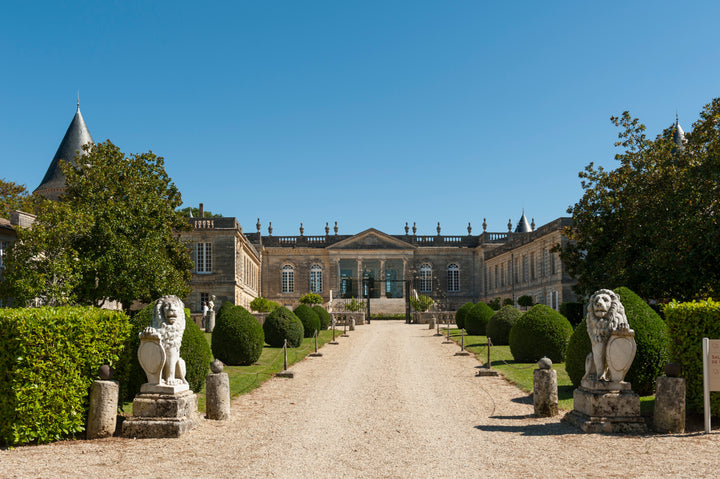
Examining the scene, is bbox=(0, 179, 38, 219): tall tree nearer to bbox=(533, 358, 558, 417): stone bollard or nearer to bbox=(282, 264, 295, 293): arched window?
bbox=(282, 264, 295, 293): arched window

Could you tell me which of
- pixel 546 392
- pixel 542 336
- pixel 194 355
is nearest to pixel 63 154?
pixel 194 355

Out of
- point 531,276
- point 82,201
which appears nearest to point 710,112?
point 82,201

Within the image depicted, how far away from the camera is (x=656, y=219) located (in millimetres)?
16000

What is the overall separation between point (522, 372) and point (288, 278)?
139 ft

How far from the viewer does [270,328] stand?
19.8 meters

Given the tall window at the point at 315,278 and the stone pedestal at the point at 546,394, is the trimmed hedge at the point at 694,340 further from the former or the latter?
the tall window at the point at 315,278

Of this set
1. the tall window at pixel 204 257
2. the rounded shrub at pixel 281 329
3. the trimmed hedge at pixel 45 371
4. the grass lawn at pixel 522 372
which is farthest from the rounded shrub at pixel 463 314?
the trimmed hedge at pixel 45 371

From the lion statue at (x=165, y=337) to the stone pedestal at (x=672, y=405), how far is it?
5968 mm

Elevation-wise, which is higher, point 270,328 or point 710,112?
point 710,112

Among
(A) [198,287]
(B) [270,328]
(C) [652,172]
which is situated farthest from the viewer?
(A) [198,287]

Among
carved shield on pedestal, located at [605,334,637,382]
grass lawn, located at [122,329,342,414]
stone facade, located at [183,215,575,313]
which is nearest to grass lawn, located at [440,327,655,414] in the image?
carved shield on pedestal, located at [605,334,637,382]

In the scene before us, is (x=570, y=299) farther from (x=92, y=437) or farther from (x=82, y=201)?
(x=92, y=437)

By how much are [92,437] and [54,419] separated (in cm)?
52

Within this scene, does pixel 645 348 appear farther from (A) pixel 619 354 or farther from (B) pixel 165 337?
(B) pixel 165 337
